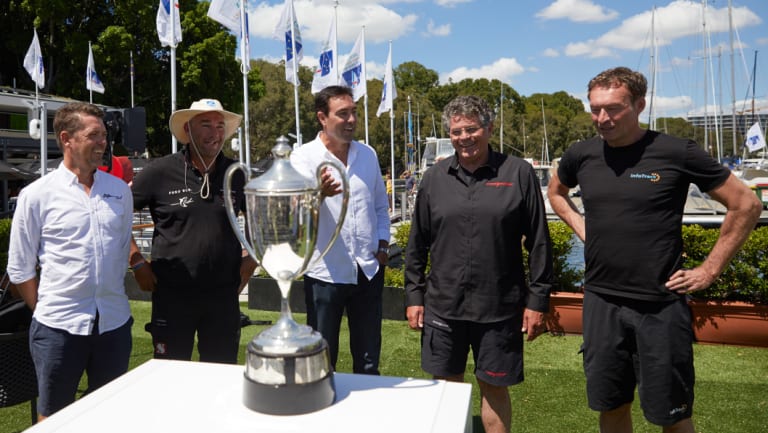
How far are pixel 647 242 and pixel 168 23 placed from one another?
15201 millimetres

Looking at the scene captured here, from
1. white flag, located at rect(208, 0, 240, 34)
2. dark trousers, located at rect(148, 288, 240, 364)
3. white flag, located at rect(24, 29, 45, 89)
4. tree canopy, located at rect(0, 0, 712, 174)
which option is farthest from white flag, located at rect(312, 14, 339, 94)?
dark trousers, located at rect(148, 288, 240, 364)

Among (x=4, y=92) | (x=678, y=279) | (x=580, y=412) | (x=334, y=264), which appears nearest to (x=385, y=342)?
(x=580, y=412)

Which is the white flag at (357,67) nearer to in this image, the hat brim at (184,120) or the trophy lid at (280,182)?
the hat brim at (184,120)

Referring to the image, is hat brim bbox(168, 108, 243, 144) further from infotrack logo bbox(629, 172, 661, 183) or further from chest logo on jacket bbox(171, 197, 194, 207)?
infotrack logo bbox(629, 172, 661, 183)

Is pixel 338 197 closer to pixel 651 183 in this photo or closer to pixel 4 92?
pixel 651 183

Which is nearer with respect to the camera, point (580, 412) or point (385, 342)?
point (580, 412)

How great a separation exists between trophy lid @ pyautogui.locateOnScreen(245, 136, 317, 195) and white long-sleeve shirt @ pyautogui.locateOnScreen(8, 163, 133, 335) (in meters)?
1.16

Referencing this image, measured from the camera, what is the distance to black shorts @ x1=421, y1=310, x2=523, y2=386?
2.83 metres

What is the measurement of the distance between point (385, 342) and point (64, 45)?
2730 centimetres

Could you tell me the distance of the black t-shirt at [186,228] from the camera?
295 centimetres

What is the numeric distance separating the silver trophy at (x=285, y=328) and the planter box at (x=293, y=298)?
4.40m

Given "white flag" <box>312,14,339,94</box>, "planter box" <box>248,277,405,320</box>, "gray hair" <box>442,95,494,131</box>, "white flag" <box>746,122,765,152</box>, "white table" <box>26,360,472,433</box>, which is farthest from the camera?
"white flag" <box>746,122,765,152</box>

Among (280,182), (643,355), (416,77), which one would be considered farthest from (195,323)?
(416,77)

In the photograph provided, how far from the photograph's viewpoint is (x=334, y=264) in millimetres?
3238
